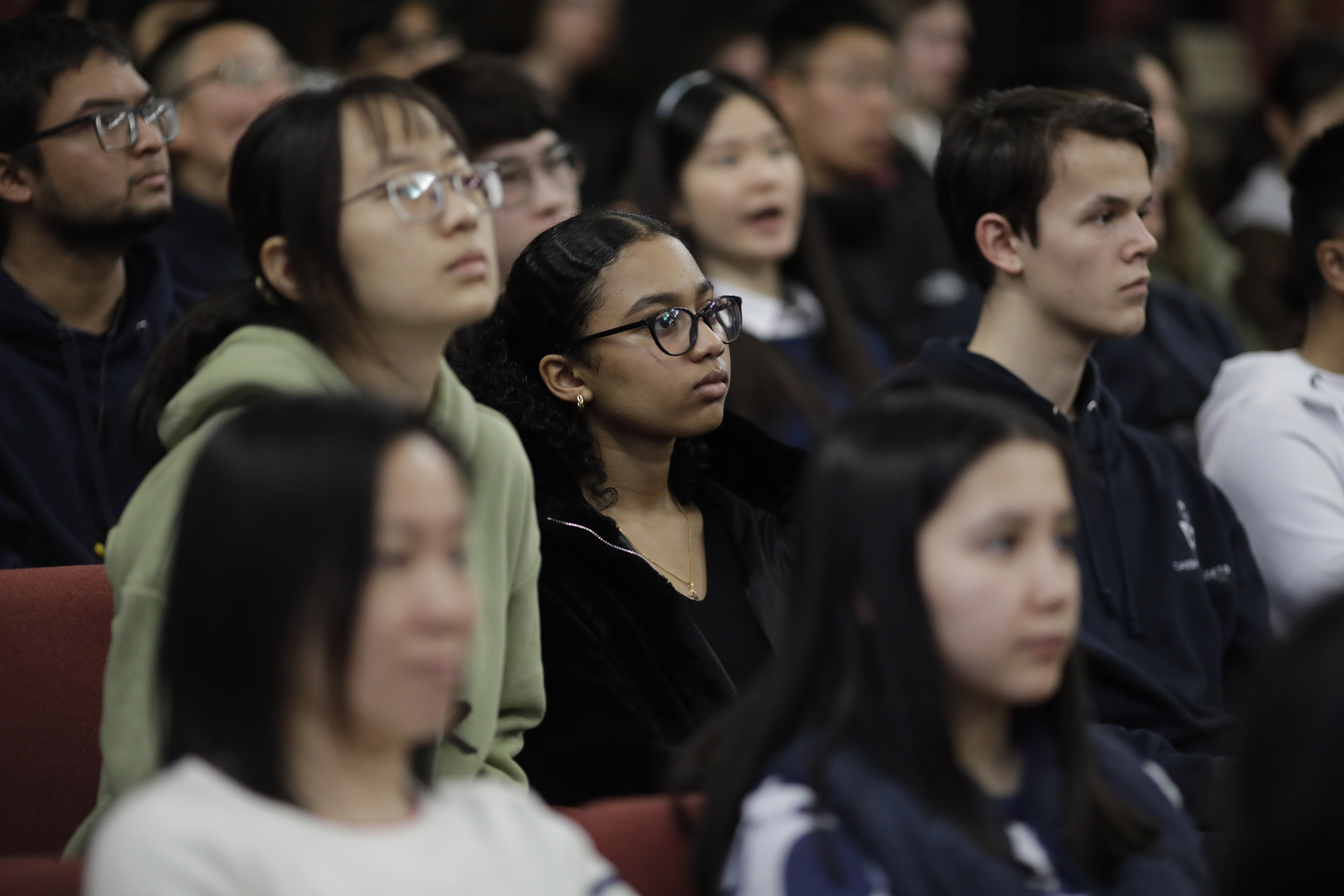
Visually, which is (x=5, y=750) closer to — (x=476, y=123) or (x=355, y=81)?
(x=355, y=81)

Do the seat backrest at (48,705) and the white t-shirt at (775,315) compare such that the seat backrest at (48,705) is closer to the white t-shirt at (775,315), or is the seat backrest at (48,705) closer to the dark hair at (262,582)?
the dark hair at (262,582)

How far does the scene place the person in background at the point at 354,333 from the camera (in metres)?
1.68

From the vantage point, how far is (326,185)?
174 centimetres

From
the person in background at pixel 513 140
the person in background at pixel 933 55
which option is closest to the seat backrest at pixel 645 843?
the person in background at pixel 513 140

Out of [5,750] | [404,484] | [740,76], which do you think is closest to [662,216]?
[740,76]

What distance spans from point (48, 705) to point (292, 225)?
685 mm

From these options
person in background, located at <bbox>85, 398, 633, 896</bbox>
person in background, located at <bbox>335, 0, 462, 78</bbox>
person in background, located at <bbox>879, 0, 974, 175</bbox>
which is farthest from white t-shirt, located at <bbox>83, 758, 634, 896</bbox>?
person in background, located at <bbox>879, 0, 974, 175</bbox>

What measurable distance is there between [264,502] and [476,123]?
6.87 ft

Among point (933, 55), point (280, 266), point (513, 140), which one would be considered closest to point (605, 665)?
point (280, 266)

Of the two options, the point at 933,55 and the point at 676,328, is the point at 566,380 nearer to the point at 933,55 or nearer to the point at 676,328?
the point at 676,328

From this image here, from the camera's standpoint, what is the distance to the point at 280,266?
181 cm

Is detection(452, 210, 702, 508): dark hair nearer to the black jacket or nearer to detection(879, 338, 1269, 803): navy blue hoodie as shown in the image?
the black jacket

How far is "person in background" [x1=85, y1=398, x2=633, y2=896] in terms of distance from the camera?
4.12ft

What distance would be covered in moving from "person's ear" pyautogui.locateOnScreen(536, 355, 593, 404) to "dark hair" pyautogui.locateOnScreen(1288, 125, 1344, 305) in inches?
54.8
